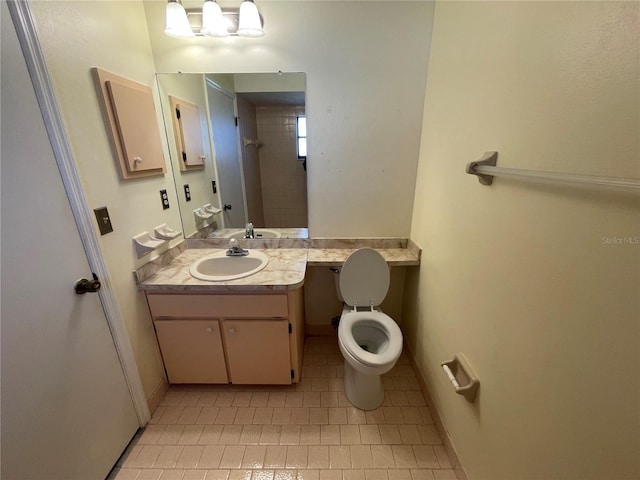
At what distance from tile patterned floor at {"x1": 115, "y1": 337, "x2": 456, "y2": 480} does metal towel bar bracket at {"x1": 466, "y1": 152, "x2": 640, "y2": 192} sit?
4.51 feet

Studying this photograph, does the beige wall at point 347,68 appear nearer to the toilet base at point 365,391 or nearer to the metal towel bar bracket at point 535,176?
the metal towel bar bracket at point 535,176

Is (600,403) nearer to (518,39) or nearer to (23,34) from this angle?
(518,39)

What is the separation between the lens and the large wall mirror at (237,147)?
1586 millimetres

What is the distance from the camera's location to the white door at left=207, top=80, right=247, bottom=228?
1645mm

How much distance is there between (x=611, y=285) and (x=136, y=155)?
1.82 meters

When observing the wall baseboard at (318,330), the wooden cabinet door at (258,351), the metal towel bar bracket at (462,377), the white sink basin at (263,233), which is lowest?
the wall baseboard at (318,330)

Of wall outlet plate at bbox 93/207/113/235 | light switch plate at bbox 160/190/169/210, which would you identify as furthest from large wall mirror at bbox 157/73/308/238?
wall outlet plate at bbox 93/207/113/235

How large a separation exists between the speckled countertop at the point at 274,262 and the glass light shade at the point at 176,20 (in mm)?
1230

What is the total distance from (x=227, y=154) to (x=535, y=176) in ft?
5.44

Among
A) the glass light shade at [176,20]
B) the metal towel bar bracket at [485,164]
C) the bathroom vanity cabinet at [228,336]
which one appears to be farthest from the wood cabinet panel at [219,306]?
the glass light shade at [176,20]

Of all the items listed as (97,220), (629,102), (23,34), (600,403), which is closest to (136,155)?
(97,220)

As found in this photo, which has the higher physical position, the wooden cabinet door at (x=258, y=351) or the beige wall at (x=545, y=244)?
the beige wall at (x=545, y=244)

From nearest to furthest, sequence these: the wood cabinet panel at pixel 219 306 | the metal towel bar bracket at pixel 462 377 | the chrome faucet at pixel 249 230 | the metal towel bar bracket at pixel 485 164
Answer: the metal towel bar bracket at pixel 485 164 → the metal towel bar bracket at pixel 462 377 → the wood cabinet panel at pixel 219 306 → the chrome faucet at pixel 249 230

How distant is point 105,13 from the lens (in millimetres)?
1163
